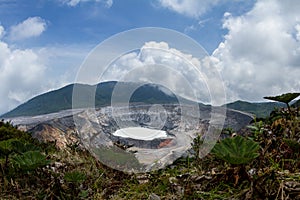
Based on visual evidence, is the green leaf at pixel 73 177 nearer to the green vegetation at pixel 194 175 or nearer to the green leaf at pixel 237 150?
the green vegetation at pixel 194 175

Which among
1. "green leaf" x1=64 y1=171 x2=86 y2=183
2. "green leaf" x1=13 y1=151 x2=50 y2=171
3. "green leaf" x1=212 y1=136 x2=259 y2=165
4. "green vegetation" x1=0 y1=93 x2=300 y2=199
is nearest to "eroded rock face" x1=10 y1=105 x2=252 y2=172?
Answer: "green vegetation" x1=0 y1=93 x2=300 y2=199

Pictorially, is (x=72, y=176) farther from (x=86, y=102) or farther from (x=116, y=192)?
(x=86, y=102)

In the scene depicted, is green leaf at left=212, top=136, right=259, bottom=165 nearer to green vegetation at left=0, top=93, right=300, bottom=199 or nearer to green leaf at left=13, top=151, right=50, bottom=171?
green vegetation at left=0, top=93, right=300, bottom=199

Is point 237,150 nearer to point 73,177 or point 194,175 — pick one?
point 194,175

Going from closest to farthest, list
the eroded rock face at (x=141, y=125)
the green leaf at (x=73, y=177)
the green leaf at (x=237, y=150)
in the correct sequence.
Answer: the green leaf at (x=237, y=150) < the green leaf at (x=73, y=177) < the eroded rock face at (x=141, y=125)

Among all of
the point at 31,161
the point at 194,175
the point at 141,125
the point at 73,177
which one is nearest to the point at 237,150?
the point at 194,175

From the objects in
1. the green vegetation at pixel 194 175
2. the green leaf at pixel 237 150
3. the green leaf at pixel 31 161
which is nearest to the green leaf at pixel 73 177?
the green vegetation at pixel 194 175

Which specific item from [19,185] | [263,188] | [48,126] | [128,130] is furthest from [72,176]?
[48,126]
